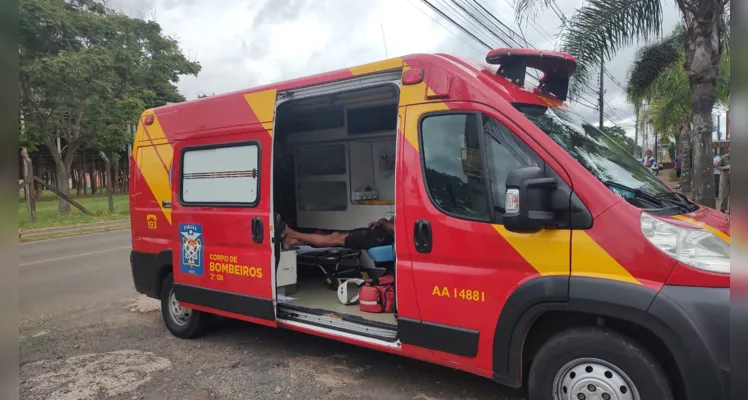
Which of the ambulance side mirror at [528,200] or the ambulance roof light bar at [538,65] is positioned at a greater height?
the ambulance roof light bar at [538,65]

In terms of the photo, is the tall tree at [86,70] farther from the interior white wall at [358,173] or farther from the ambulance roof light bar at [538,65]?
the ambulance roof light bar at [538,65]

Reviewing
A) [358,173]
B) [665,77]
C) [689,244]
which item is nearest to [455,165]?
[689,244]

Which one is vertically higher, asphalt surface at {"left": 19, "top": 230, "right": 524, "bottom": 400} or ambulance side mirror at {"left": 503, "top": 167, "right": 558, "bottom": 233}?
ambulance side mirror at {"left": 503, "top": 167, "right": 558, "bottom": 233}

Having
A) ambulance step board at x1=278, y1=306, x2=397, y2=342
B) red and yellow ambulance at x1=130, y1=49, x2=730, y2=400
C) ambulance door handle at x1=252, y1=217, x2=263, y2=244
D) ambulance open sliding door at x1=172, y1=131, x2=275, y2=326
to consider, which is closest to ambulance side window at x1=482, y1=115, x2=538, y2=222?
red and yellow ambulance at x1=130, y1=49, x2=730, y2=400

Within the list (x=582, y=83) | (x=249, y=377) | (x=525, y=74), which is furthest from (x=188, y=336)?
(x=582, y=83)

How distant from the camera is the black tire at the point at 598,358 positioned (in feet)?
8.52

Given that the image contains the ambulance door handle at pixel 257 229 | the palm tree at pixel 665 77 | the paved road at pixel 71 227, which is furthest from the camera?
the paved road at pixel 71 227

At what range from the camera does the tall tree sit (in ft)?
54.8

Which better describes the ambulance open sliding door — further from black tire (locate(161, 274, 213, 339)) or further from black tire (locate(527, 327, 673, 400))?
black tire (locate(527, 327, 673, 400))

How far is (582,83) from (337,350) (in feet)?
17.9

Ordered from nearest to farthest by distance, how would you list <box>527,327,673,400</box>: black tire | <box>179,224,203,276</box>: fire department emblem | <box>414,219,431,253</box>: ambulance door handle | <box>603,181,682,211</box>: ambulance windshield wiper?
<box>527,327,673,400</box>: black tire
<box>603,181,682,211</box>: ambulance windshield wiper
<box>414,219,431,253</box>: ambulance door handle
<box>179,224,203,276</box>: fire department emblem

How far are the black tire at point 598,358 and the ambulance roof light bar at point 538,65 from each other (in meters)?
1.82

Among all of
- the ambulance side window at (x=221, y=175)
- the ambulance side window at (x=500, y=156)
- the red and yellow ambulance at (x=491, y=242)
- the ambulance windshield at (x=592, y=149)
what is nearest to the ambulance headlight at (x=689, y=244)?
the red and yellow ambulance at (x=491, y=242)

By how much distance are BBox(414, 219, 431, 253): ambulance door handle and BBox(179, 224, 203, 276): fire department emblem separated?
2473 mm
